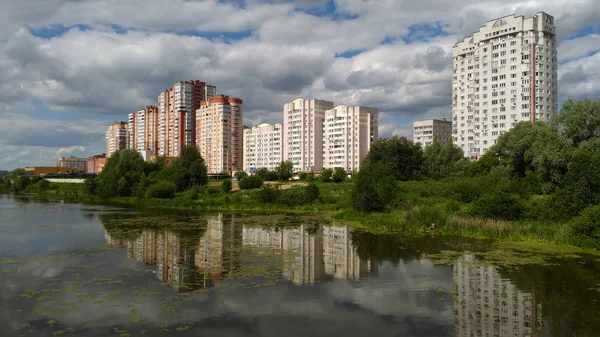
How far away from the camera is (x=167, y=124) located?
128750mm

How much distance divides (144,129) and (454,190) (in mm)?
120200

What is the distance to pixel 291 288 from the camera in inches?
545

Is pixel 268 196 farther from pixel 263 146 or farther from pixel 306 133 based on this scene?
pixel 263 146

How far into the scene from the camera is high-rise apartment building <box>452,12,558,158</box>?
226 feet

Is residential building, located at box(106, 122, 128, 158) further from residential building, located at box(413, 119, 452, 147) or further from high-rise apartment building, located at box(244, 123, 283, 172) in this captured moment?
residential building, located at box(413, 119, 452, 147)

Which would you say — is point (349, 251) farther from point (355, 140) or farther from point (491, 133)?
point (355, 140)

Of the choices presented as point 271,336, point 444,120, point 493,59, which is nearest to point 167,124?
point 444,120

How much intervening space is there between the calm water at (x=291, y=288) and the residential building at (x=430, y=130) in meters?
84.7

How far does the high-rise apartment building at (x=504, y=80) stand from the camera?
6894cm

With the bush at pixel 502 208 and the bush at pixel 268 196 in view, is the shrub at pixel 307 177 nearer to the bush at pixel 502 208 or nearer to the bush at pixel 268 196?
the bush at pixel 268 196

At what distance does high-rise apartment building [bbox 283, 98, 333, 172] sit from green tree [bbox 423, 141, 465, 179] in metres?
37.9

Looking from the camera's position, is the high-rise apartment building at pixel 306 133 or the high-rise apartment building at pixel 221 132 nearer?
the high-rise apartment building at pixel 306 133

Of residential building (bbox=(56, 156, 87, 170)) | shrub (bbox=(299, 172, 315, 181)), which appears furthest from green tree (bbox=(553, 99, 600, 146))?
residential building (bbox=(56, 156, 87, 170))

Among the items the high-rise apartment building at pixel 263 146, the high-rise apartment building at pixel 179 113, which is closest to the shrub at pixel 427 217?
the high-rise apartment building at pixel 263 146
